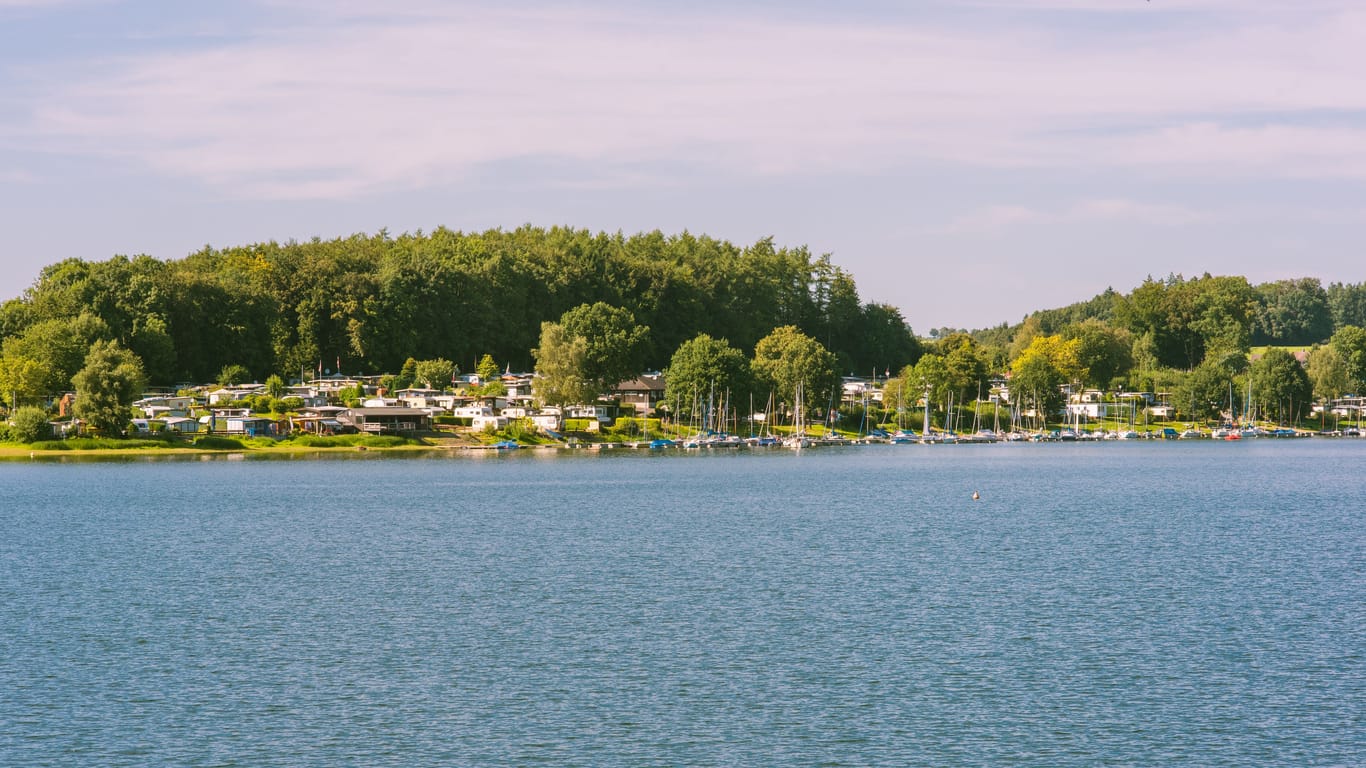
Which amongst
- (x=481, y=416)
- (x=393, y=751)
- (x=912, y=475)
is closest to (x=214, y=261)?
(x=481, y=416)

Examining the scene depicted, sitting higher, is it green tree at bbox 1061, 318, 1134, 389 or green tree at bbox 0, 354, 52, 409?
green tree at bbox 1061, 318, 1134, 389

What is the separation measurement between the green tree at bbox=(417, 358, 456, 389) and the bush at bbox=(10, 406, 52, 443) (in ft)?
134

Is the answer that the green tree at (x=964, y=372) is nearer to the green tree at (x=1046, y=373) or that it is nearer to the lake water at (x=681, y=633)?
the green tree at (x=1046, y=373)

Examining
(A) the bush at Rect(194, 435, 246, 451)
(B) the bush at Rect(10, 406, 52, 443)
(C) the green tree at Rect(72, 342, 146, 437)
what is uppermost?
(C) the green tree at Rect(72, 342, 146, 437)

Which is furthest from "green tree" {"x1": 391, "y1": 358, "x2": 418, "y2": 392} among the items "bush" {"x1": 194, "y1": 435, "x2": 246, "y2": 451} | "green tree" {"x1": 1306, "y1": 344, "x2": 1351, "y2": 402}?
"green tree" {"x1": 1306, "y1": 344, "x2": 1351, "y2": 402}

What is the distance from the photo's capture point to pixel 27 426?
360ft

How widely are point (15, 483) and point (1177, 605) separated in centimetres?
7260

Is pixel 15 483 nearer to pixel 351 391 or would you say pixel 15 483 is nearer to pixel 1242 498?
pixel 351 391

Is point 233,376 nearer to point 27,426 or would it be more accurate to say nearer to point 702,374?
point 27,426

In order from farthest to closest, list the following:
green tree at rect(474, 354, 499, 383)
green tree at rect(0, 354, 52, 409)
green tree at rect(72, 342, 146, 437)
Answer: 1. green tree at rect(474, 354, 499, 383)
2. green tree at rect(0, 354, 52, 409)
3. green tree at rect(72, 342, 146, 437)

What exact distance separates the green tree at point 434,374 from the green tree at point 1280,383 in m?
103

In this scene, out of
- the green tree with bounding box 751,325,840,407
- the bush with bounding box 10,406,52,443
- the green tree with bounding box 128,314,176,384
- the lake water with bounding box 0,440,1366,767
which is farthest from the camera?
the green tree with bounding box 751,325,840,407

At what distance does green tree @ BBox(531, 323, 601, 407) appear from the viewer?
135 m

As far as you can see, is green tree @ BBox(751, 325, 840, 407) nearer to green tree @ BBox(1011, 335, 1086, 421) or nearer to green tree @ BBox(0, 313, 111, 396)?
green tree @ BBox(1011, 335, 1086, 421)
